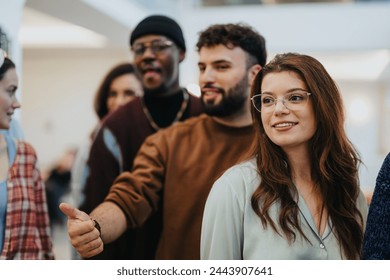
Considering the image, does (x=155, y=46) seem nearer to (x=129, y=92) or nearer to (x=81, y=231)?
(x=129, y=92)

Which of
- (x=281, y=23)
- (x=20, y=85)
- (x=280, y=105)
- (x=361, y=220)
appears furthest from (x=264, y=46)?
(x=20, y=85)

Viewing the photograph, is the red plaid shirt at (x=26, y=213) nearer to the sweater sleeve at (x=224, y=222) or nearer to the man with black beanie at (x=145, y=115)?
the man with black beanie at (x=145, y=115)

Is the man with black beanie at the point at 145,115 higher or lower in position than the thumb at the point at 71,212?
higher

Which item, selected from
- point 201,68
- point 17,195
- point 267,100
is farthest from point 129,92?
point 267,100

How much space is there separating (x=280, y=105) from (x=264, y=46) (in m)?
0.35

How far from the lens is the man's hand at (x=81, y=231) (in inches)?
64.4

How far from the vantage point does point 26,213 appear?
1937 mm

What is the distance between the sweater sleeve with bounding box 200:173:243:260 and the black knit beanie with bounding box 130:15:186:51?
2.00 feet

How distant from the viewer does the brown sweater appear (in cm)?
190

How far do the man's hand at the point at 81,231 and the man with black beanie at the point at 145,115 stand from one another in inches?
14.0

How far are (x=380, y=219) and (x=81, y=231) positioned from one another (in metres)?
0.75

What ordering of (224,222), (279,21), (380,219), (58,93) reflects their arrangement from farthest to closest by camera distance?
(58,93) < (279,21) < (224,222) < (380,219)

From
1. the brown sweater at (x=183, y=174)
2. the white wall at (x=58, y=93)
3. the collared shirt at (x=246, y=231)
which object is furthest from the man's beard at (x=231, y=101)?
the white wall at (x=58, y=93)

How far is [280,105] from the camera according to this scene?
166cm
